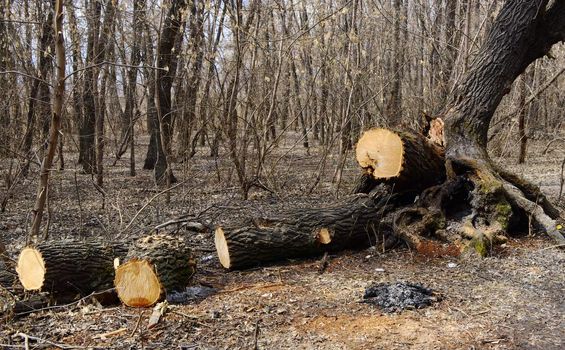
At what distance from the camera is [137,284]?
4.07 m

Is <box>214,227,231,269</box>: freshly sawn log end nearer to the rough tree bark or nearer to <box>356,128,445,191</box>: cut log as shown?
<box>356,128,445,191</box>: cut log

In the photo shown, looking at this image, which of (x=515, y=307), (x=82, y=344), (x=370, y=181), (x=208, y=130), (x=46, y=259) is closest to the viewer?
(x=82, y=344)

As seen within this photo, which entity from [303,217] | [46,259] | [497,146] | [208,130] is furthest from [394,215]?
[497,146]

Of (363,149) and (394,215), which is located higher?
(363,149)

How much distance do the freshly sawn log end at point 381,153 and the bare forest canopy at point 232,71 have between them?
7.53ft

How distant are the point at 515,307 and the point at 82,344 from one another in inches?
121

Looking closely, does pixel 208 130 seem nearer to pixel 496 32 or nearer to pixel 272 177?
pixel 272 177

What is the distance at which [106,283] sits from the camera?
439 cm

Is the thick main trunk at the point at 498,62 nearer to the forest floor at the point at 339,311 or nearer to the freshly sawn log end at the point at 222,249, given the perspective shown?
the forest floor at the point at 339,311

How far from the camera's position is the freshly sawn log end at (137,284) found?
4047 millimetres

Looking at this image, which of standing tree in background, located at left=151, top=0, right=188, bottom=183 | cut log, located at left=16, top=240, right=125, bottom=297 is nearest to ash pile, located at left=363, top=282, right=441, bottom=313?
cut log, located at left=16, top=240, right=125, bottom=297

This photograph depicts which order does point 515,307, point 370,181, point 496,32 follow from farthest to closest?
point 496,32, point 370,181, point 515,307

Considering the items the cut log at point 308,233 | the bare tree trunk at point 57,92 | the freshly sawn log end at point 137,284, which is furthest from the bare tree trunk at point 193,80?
the freshly sawn log end at point 137,284

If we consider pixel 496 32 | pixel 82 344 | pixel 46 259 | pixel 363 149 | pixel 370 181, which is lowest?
pixel 82 344
